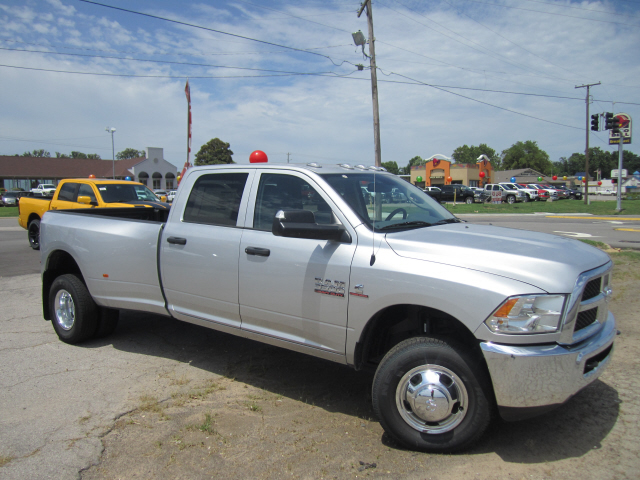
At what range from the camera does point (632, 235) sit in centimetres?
1409

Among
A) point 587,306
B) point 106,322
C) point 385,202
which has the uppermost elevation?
point 385,202

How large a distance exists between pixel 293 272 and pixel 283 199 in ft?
2.23

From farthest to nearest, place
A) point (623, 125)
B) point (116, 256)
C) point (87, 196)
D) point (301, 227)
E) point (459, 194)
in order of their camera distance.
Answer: point (459, 194) < point (623, 125) < point (87, 196) < point (116, 256) < point (301, 227)

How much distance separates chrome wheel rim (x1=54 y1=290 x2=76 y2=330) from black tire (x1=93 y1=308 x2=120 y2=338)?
28cm

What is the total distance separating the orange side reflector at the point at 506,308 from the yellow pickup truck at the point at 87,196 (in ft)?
34.2

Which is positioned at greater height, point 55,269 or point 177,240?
point 177,240

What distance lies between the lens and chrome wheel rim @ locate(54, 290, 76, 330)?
5332mm

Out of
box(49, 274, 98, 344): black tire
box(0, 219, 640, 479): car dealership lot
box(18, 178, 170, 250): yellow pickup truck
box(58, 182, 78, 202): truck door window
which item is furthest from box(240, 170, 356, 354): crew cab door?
Result: box(58, 182, 78, 202): truck door window

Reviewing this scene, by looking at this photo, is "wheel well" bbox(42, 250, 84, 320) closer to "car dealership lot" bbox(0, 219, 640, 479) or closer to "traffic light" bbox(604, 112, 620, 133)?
"car dealership lot" bbox(0, 219, 640, 479)

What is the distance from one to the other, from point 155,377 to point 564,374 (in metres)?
3.43

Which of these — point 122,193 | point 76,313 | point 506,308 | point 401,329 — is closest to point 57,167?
point 122,193

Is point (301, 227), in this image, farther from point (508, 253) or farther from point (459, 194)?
point (459, 194)

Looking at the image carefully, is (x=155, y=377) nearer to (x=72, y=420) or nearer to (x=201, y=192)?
(x=72, y=420)

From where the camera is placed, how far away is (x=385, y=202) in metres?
4.01
